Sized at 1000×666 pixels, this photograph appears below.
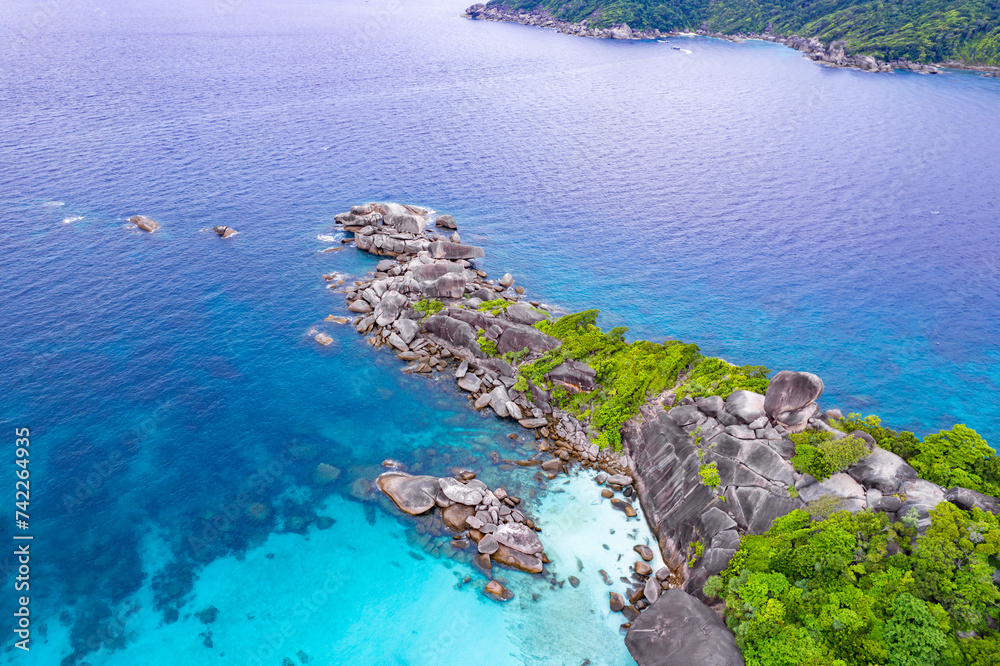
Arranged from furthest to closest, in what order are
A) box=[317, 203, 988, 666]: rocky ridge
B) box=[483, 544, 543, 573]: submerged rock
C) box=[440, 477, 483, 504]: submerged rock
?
box=[440, 477, 483, 504]: submerged rock
box=[483, 544, 543, 573]: submerged rock
box=[317, 203, 988, 666]: rocky ridge

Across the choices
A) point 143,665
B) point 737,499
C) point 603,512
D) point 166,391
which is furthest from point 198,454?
point 737,499

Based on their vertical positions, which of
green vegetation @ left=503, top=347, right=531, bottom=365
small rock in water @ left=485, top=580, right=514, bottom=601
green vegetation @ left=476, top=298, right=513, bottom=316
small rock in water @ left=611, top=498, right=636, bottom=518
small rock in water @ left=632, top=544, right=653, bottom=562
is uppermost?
green vegetation @ left=476, top=298, right=513, bottom=316

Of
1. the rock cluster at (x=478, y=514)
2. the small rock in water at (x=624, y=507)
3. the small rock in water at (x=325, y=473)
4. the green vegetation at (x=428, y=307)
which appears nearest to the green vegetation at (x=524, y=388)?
the rock cluster at (x=478, y=514)

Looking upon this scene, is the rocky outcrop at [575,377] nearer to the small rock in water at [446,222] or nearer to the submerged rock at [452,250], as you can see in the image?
the submerged rock at [452,250]

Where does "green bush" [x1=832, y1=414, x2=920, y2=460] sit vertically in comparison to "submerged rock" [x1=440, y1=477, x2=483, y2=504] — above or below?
above

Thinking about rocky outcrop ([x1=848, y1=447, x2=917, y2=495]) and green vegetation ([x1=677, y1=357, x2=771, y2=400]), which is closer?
rocky outcrop ([x1=848, y1=447, x2=917, y2=495])

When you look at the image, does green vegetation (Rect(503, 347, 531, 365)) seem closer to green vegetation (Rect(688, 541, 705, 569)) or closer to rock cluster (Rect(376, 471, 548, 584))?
rock cluster (Rect(376, 471, 548, 584))

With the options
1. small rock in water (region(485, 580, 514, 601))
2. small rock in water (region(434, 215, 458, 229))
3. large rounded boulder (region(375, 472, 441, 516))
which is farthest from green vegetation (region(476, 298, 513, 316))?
small rock in water (region(485, 580, 514, 601))

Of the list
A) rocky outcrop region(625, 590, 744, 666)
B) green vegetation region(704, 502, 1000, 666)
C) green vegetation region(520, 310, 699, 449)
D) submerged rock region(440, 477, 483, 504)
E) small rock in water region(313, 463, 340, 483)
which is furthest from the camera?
green vegetation region(520, 310, 699, 449)
